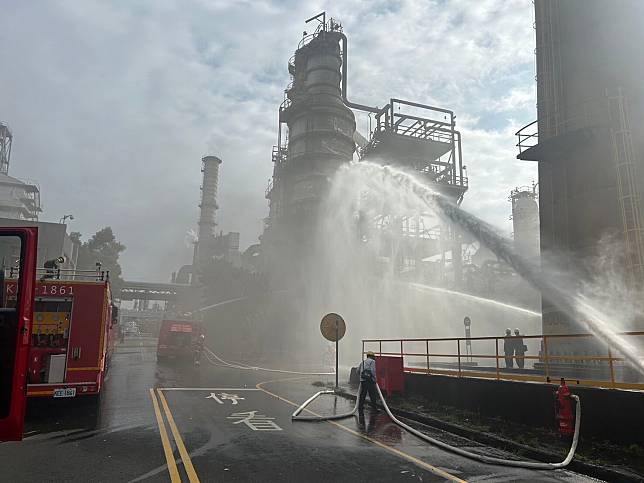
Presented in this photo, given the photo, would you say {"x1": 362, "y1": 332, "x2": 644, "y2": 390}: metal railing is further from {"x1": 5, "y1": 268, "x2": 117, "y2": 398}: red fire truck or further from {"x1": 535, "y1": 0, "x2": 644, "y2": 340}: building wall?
{"x1": 5, "y1": 268, "x2": 117, "y2": 398}: red fire truck

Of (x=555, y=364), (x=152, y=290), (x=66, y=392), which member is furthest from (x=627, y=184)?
(x=152, y=290)

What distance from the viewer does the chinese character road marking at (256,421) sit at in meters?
10.4

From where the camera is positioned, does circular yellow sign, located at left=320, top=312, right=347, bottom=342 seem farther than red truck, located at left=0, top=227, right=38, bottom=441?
Yes

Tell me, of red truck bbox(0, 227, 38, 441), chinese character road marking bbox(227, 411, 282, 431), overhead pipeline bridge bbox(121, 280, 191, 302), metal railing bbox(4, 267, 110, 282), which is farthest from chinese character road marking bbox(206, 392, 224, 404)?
overhead pipeline bridge bbox(121, 280, 191, 302)

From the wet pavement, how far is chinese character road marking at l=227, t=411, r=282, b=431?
2cm

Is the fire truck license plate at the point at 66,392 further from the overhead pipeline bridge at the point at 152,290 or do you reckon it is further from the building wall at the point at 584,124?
the overhead pipeline bridge at the point at 152,290

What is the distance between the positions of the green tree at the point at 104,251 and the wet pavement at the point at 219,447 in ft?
193

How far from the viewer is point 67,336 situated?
11.7 meters

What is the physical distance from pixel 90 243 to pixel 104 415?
64.2 meters

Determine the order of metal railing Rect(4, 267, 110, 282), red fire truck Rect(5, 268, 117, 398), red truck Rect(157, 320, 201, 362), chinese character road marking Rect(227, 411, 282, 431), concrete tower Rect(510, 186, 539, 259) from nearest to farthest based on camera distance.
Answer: chinese character road marking Rect(227, 411, 282, 431) < metal railing Rect(4, 267, 110, 282) < red fire truck Rect(5, 268, 117, 398) < red truck Rect(157, 320, 201, 362) < concrete tower Rect(510, 186, 539, 259)

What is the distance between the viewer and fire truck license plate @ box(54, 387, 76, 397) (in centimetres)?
1119

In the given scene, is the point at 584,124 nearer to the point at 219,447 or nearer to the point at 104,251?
the point at 219,447

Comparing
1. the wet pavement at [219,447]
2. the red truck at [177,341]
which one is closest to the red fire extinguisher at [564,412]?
the wet pavement at [219,447]

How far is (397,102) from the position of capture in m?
48.9
